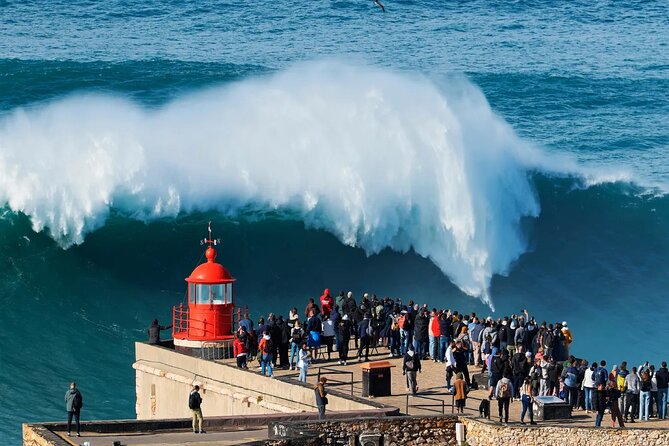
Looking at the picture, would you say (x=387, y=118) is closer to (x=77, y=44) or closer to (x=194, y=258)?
(x=194, y=258)

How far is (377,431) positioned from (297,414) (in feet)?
4.71

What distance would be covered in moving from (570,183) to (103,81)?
15.7 m

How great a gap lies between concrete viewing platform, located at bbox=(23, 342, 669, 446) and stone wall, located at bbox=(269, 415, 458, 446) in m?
0.02

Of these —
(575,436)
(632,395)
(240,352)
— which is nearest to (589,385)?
(632,395)

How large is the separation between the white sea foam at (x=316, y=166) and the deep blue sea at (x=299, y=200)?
0.21 feet

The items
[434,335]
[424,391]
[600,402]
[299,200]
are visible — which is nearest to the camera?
[600,402]

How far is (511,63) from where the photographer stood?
216 feet

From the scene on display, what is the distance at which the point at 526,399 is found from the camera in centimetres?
2889

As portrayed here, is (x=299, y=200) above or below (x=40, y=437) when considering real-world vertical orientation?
above

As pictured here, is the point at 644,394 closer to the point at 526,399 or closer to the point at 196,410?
the point at 526,399

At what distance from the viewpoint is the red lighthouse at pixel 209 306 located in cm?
3341

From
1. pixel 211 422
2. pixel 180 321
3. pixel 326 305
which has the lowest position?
pixel 211 422


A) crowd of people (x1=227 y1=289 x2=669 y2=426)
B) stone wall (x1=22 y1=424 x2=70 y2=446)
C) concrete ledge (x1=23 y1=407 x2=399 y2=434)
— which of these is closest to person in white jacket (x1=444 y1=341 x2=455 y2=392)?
crowd of people (x1=227 y1=289 x2=669 y2=426)

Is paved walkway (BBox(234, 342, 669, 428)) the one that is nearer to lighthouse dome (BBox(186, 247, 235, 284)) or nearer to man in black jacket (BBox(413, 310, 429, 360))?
man in black jacket (BBox(413, 310, 429, 360))
